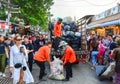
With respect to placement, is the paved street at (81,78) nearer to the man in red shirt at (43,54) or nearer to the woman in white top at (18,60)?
the man in red shirt at (43,54)

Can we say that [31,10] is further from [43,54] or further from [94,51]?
[43,54]

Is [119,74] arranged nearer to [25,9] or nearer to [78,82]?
[78,82]

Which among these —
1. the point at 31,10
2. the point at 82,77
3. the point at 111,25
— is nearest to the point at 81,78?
the point at 82,77

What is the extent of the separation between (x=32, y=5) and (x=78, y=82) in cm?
3202

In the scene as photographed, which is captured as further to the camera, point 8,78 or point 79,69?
point 79,69

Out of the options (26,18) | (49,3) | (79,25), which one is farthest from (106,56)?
(49,3)

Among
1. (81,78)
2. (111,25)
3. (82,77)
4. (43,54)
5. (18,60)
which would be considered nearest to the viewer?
(18,60)

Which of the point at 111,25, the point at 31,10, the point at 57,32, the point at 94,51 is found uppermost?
the point at 31,10

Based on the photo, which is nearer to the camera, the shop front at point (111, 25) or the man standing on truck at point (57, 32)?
the man standing on truck at point (57, 32)

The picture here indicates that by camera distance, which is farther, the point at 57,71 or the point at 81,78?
the point at 81,78

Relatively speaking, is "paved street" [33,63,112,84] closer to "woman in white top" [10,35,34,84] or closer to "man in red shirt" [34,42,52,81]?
"man in red shirt" [34,42,52,81]

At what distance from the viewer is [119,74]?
25.5 feet

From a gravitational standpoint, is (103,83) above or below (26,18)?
below

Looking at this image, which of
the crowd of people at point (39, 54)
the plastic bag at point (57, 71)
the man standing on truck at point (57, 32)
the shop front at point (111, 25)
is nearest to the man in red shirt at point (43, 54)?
the crowd of people at point (39, 54)
